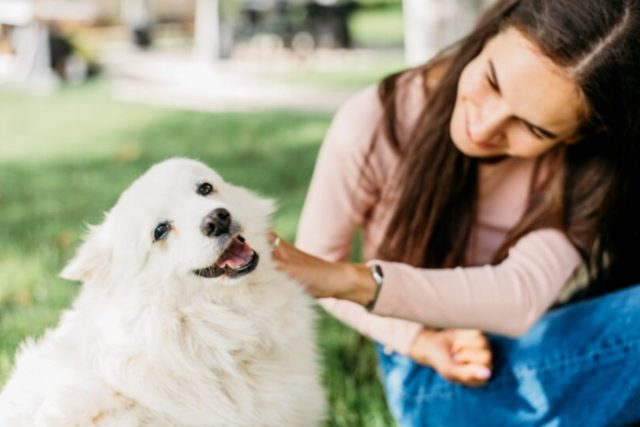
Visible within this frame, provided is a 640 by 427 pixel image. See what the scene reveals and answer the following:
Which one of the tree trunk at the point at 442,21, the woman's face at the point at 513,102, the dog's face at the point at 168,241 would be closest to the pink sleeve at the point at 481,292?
the woman's face at the point at 513,102

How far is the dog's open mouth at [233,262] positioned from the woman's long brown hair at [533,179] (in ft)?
2.26

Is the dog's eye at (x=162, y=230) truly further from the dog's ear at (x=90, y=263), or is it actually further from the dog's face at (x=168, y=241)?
the dog's ear at (x=90, y=263)

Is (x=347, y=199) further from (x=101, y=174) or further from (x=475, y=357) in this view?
(x=101, y=174)

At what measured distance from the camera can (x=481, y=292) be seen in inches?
85.4

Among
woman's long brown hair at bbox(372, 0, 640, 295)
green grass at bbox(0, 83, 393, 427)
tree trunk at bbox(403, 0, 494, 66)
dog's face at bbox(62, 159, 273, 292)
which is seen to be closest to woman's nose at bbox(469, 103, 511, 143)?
woman's long brown hair at bbox(372, 0, 640, 295)

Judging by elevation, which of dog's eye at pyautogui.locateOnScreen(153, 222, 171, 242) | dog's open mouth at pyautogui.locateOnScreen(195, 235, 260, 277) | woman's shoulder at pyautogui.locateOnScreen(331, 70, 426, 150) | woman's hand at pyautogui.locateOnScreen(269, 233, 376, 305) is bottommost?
woman's hand at pyautogui.locateOnScreen(269, 233, 376, 305)

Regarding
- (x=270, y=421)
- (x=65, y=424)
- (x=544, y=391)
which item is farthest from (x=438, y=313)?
(x=65, y=424)

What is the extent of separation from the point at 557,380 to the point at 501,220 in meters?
0.57

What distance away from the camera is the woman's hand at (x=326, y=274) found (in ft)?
6.73

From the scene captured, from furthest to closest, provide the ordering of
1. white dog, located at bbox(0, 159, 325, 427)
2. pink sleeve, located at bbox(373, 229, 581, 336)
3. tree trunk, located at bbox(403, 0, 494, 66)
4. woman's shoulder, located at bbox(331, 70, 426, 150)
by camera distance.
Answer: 1. tree trunk, located at bbox(403, 0, 494, 66)
2. woman's shoulder, located at bbox(331, 70, 426, 150)
3. pink sleeve, located at bbox(373, 229, 581, 336)
4. white dog, located at bbox(0, 159, 325, 427)

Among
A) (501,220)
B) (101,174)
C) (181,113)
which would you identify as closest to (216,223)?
(501,220)

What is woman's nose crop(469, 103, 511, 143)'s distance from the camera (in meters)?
2.06

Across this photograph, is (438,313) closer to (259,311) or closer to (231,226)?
(259,311)

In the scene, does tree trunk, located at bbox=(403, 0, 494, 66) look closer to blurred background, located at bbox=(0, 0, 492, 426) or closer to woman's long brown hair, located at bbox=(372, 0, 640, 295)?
blurred background, located at bbox=(0, 0, 492, 426)
